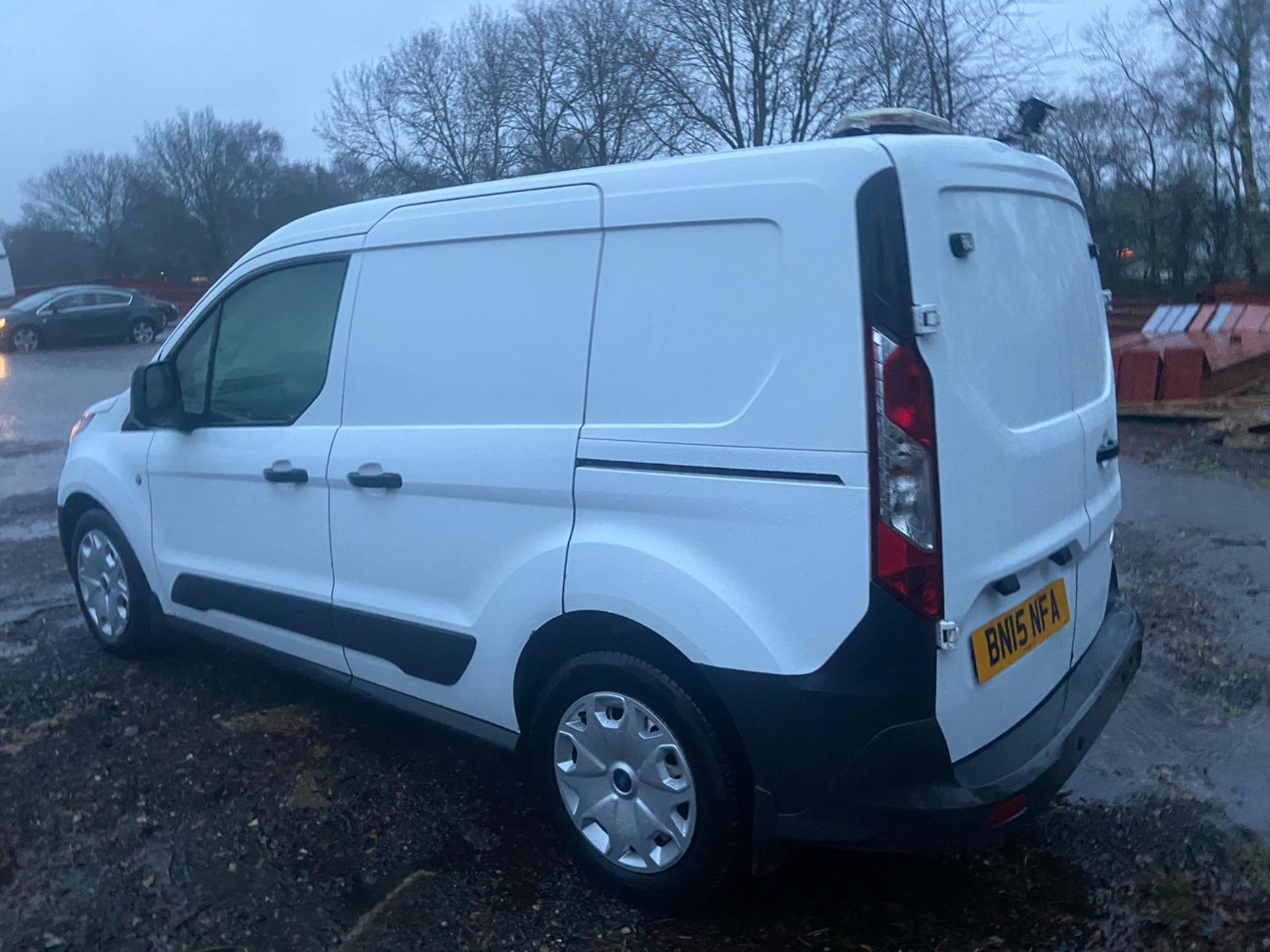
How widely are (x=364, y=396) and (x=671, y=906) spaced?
6.52 feet

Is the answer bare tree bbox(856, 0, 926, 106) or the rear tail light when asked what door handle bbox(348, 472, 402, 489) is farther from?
bare tree bbox(856, 0, 926, 106)

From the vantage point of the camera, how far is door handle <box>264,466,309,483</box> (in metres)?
4.12

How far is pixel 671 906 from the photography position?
10.5ft

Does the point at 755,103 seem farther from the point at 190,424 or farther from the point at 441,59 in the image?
the point at 190,424

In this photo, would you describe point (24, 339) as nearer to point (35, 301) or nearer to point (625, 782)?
point (35, 301)

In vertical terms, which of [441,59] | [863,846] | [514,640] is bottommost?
[863,846]

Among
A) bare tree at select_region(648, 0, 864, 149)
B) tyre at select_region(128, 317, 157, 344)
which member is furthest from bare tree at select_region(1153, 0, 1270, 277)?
tyre at select_region(128, 317, 157, 344)

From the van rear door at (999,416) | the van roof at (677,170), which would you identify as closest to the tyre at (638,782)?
the van rear door at (999,416)

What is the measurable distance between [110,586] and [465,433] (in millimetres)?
2778

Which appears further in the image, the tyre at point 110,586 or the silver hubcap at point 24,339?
the silver hubcap at point 24,339

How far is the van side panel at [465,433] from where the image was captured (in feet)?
11.0

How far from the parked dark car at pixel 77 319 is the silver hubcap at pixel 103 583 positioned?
2447 cm

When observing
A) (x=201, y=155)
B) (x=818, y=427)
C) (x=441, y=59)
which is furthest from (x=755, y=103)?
(x=201, y=155)

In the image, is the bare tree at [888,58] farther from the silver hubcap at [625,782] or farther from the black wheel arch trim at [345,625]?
the silver hubcap at [625,782]
